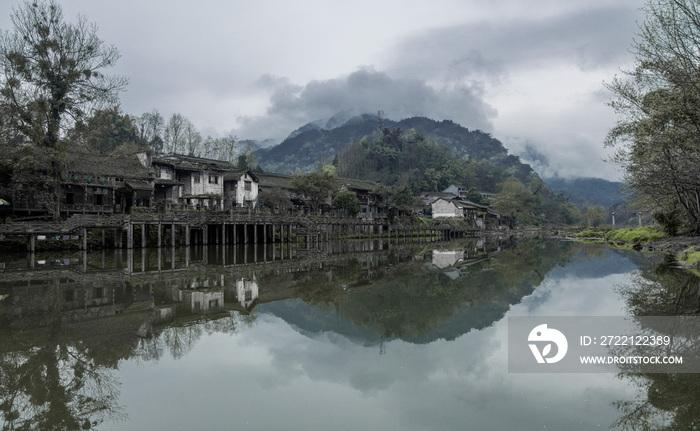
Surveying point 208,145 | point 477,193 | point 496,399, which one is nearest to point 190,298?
point 496,399

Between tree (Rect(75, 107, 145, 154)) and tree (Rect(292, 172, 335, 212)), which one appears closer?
tree (Rect(292, 172, 335, 212))

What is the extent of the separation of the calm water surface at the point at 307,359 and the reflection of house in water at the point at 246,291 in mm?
82

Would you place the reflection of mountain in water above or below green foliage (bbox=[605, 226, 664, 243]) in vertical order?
below

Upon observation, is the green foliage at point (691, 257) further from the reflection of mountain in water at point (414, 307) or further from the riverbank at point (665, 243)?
the reflection of mountain in water at point (414, 307)

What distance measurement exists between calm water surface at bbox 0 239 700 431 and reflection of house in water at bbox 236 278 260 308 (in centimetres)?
8

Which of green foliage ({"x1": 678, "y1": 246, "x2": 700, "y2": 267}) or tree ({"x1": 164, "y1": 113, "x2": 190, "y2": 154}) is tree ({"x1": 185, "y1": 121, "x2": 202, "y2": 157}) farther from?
green foliage ({"x1": 678, "y1": 246, "x2": 700, "y2": 267})

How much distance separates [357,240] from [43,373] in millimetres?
47770

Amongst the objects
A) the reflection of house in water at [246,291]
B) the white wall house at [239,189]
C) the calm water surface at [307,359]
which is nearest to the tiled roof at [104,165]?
the white wall house at [239,189]

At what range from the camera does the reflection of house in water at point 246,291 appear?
45.0 feet

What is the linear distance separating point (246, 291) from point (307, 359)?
26.3ft

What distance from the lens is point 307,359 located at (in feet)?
26.4

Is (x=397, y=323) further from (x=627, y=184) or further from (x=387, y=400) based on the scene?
(x=627, y=184)

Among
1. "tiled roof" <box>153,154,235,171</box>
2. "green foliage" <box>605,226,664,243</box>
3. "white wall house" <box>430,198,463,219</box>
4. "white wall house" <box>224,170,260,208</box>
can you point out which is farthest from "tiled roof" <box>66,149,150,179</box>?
"white wall house" <box>430,198,463,219</box>

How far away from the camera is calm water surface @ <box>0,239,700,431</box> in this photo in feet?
18.5
